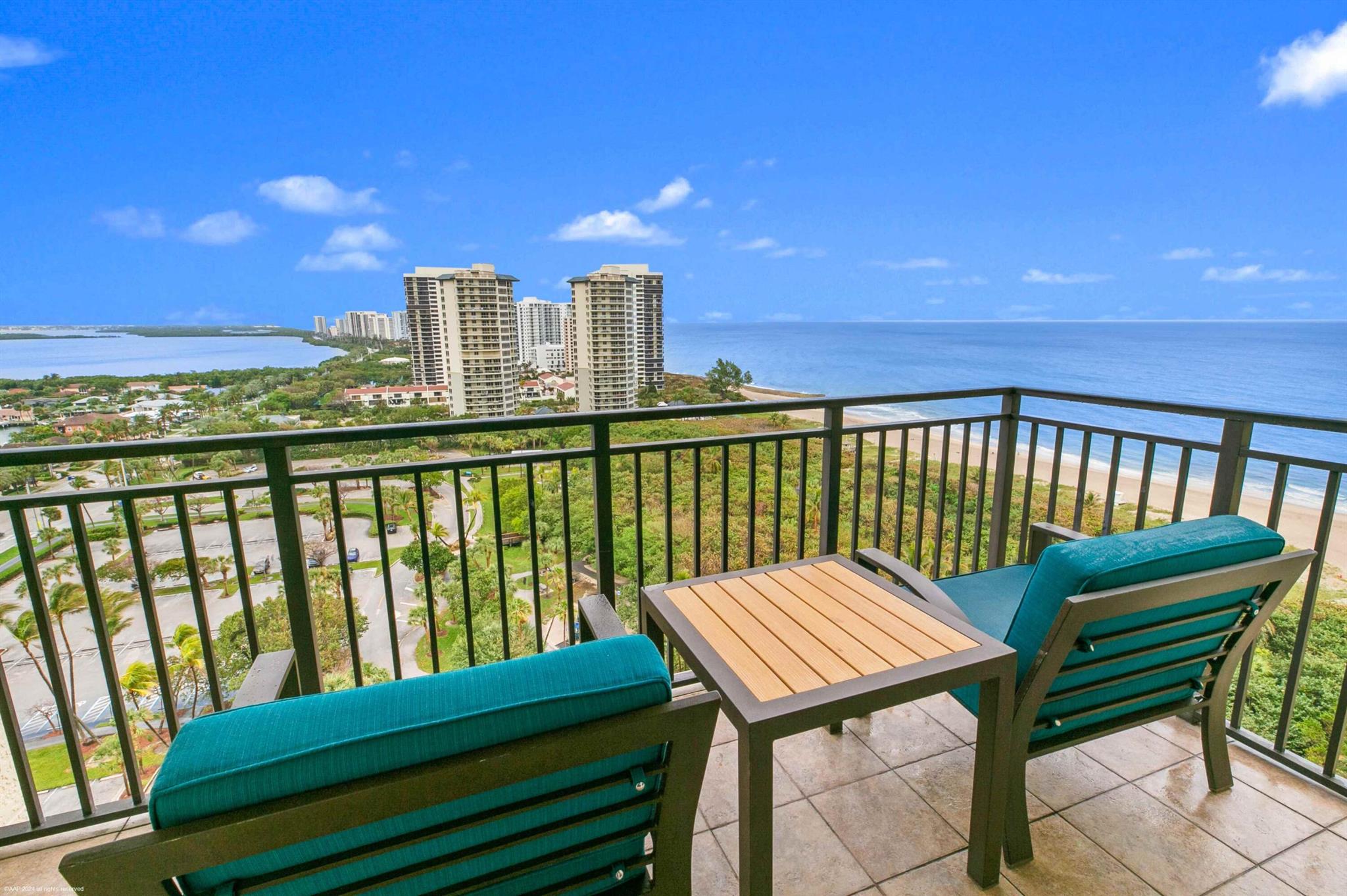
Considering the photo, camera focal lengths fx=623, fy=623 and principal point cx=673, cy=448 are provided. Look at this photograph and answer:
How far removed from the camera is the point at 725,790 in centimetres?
205

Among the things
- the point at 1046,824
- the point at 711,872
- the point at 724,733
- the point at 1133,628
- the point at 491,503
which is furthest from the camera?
the point at 491,503

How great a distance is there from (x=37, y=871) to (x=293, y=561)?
1.06 m

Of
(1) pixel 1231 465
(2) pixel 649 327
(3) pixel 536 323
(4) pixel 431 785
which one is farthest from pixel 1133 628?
(3) pixel 536 323

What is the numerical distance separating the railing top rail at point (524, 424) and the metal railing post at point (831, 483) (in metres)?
0.08

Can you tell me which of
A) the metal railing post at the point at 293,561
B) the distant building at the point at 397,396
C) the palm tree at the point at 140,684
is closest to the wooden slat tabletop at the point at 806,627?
the metal railing post at the point at 293,561

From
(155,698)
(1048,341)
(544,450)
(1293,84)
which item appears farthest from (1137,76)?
(155,698)

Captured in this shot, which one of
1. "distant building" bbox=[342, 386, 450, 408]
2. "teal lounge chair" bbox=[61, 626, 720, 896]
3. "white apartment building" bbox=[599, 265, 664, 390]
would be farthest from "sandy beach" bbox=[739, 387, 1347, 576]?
"teal lounge chair" bbox=[61, 626, 720, 896]

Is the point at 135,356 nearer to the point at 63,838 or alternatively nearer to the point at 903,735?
the point at 63,838

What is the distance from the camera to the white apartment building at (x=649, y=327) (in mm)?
12523

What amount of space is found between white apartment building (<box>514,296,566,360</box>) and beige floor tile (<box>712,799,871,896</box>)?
15443 mm

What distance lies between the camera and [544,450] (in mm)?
2377

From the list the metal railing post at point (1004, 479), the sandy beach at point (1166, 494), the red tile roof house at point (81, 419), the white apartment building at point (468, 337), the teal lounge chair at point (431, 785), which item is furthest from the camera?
the white apartment building at point (468, 337)

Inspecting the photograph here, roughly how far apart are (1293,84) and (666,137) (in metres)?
27.4

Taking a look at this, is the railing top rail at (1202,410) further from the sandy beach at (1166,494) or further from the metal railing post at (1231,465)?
the sandy beach at (1166,494)
